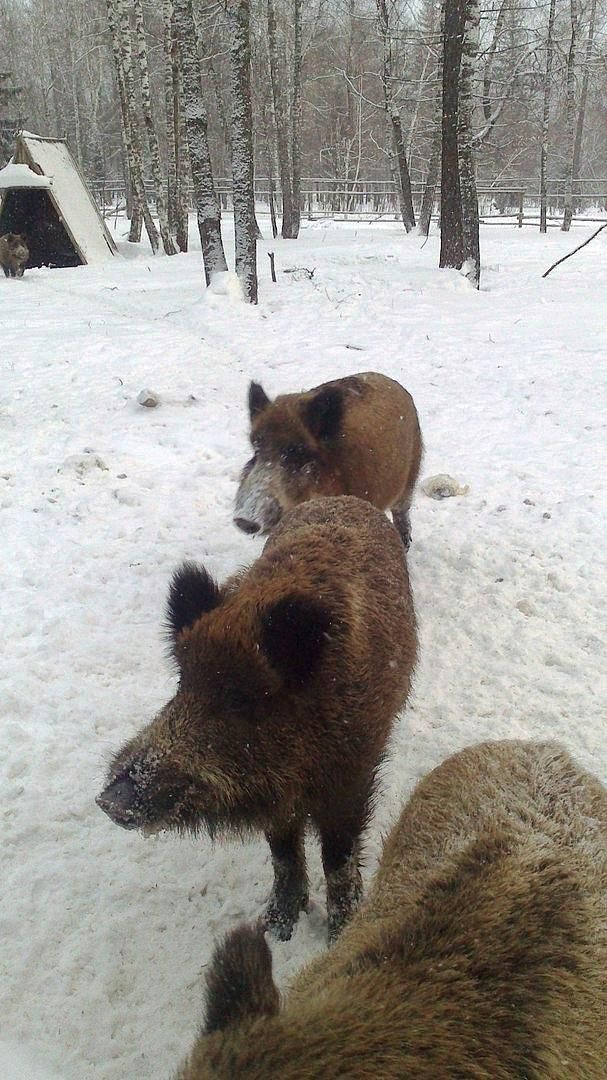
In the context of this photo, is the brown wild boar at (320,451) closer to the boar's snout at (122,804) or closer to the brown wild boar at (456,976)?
the boar's snout at (122,804)

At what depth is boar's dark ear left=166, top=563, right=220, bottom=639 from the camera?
249cm

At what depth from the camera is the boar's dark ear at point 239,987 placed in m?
1.38

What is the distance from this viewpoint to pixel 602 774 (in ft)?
11.3

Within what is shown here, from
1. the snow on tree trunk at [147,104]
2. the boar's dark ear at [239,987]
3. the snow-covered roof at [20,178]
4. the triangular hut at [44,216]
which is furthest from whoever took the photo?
the snow on tree trunk at [147,104]

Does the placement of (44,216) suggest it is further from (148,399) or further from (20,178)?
(148,399)

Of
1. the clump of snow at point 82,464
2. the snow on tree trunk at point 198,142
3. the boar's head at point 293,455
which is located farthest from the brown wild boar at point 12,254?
the boar's head at point 293,455

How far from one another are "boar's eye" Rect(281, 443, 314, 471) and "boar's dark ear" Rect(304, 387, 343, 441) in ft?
0.41

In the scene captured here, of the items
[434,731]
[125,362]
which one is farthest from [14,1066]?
[125,362]

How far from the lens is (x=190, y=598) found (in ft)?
8.19

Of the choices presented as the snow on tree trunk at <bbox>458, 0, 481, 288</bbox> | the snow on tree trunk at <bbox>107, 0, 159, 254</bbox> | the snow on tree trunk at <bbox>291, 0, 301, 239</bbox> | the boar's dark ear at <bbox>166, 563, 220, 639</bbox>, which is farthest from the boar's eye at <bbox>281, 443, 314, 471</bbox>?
the snow on tree trunk at <bbox>291, 0, 301, 239</bbox>

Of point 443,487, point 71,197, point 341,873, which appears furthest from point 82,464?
point 71,197

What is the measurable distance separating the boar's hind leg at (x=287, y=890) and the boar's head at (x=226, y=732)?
0.52 metres

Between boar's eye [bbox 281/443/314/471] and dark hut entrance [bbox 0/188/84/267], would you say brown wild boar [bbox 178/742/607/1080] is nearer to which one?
boar's eye [bbox 281/443/314/471]

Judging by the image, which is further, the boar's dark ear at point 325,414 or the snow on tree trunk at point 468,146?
the snow on tree trunk at point 468,146
